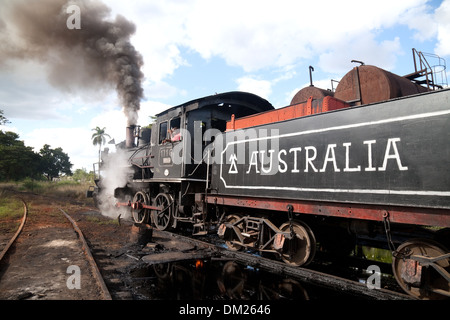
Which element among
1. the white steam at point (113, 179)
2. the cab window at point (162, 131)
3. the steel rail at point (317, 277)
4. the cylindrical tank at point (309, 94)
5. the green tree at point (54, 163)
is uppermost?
the green tree at point (54, 163)

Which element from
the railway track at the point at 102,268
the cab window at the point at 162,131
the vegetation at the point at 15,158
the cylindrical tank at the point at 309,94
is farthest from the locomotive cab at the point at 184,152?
the vegetation at the point at 15,158

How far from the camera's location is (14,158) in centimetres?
3881

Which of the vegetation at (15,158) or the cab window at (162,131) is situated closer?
the cab window at (162,131)

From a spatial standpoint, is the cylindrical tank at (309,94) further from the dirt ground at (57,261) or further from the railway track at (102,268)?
the dirt ground at (57,261)

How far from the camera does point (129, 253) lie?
18.4ft

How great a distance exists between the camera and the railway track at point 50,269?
11.4 feet

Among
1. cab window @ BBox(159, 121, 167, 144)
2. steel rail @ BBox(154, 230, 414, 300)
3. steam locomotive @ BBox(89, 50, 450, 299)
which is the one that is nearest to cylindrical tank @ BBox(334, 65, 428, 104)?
steam locomotive @ BBox(89, 50, 450, 299)

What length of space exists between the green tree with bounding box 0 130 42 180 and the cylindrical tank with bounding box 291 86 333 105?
4501 centimetres

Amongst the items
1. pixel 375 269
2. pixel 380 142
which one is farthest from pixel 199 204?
pixel 380 142

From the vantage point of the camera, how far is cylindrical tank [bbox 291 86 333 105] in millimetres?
5668

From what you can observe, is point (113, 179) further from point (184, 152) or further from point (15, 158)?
point (15, 158)

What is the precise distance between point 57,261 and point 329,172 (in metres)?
5.04
